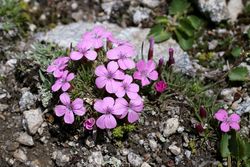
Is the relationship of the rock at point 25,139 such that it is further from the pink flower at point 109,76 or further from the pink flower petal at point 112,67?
the pink flower petal at point 112,67

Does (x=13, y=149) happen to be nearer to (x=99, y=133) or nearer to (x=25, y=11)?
(x=99, y=133)

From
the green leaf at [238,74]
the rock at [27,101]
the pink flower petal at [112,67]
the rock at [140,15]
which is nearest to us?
the pink flower petal at [112,67]

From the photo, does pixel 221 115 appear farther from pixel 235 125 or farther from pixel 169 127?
pixel 169 127

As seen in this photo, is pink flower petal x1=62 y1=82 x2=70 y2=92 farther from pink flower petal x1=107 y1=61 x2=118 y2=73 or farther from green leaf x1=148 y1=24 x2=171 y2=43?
green leaf x1=148 y1=24 x2=171 y2=43

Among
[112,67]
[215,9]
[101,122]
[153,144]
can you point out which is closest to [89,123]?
[101,122]

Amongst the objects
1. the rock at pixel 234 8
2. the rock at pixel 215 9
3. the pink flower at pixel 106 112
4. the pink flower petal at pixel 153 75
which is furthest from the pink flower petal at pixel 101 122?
the rock at pixel 234 8

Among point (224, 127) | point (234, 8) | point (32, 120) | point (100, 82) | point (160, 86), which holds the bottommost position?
point (32, 120)
